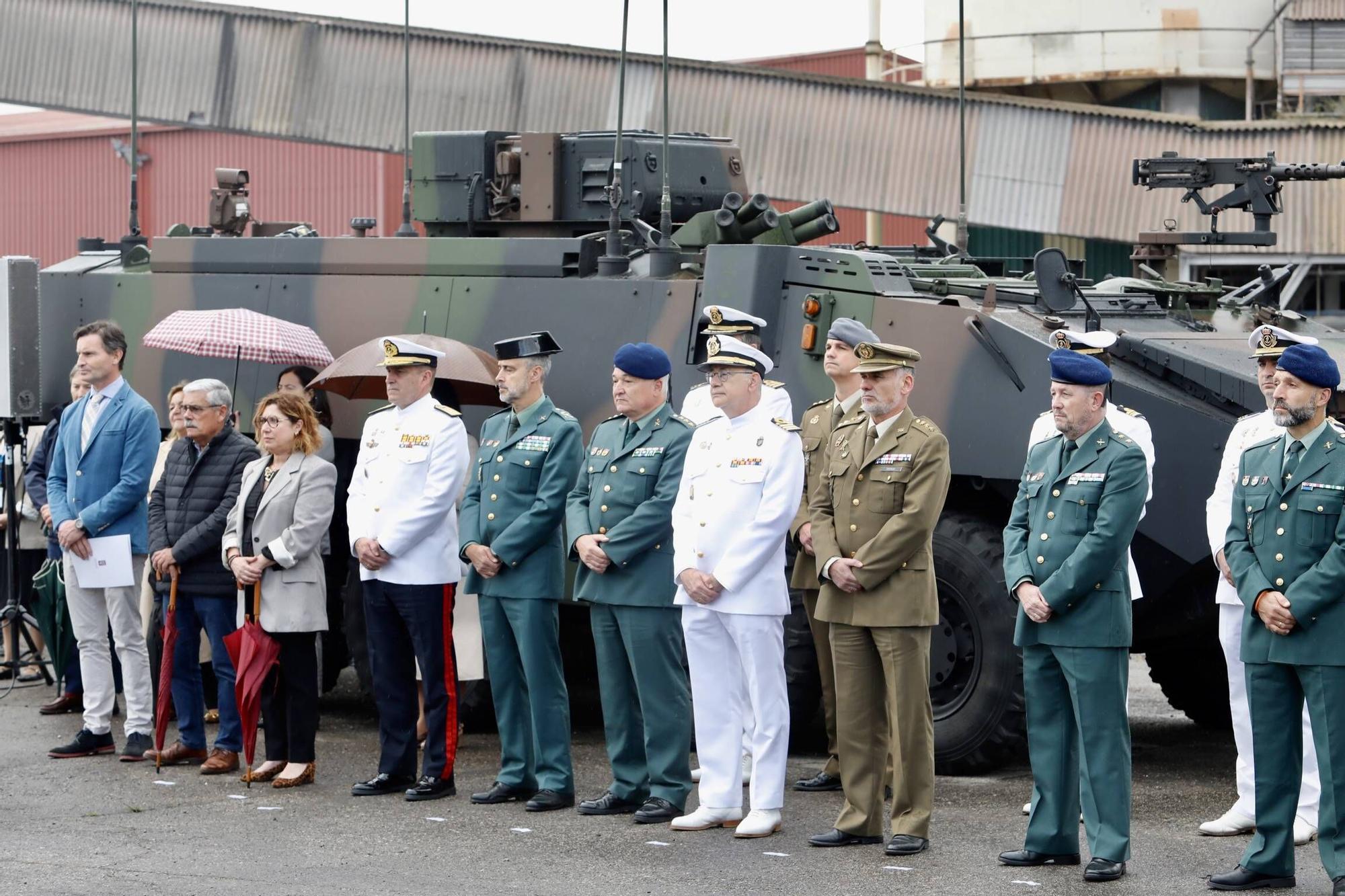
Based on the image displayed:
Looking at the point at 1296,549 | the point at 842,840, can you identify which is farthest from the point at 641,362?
the point at 1296,549

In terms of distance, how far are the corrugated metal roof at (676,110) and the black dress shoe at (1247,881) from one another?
588 inches

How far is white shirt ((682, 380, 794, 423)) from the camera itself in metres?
8.60

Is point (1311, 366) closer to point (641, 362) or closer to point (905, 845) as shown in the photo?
point (905, 845)

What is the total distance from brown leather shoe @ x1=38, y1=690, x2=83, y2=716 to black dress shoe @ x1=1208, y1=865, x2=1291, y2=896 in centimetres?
619

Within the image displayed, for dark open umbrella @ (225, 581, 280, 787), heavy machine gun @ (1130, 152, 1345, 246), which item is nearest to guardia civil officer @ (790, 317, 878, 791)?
dark open umbrella @ (225, 581, 280, 787)

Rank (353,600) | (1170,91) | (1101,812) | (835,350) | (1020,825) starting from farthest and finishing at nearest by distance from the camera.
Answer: (1170,91)
(353,600)
(835,350)
(1020,825)
(1101,812)

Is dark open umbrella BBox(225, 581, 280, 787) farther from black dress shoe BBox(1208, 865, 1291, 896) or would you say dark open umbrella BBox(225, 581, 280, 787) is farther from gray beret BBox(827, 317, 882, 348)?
black dress shoe BBox(1208, 865, 1291, 896)

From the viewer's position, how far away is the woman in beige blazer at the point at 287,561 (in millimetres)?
8750

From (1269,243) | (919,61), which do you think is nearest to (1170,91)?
(919,61)

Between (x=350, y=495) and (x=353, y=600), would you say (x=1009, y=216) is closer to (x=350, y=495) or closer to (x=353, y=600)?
(x=353, y=600)

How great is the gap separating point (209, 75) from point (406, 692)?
52.0ft

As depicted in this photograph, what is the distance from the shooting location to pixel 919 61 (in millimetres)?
28422

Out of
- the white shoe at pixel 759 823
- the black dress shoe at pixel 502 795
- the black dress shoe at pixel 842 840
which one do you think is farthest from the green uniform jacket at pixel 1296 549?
the black dress shoe at pixel 502 795

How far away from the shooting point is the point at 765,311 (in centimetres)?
963
